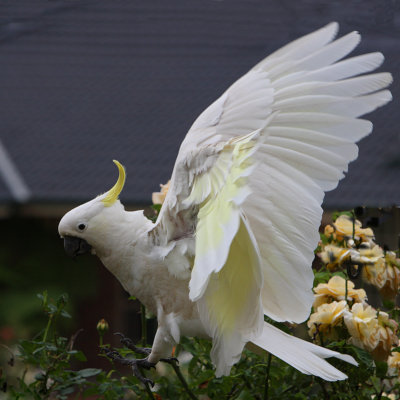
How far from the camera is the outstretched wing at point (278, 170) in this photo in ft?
3.53

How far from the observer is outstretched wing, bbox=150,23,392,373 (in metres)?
1.08

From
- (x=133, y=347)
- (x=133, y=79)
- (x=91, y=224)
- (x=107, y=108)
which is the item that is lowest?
(x=107, y=108)

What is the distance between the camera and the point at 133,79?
6500 millimetres

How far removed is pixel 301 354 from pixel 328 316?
0.14 m

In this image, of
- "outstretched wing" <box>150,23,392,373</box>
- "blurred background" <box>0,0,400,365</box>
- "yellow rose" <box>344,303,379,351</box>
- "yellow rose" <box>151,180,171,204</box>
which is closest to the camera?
"outstretched wing" <box>150,23,392,373</box>

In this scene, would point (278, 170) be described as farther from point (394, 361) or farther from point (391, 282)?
point (394, 361)

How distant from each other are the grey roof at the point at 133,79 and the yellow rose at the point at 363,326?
3.49 meters

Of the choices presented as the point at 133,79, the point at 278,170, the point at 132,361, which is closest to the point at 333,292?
the point at 278,170

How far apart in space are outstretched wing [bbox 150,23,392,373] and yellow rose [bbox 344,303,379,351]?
0.09 metres

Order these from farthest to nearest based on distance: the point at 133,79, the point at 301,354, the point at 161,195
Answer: the point at 133,79 < the point at 161,195 < the point at 301,354

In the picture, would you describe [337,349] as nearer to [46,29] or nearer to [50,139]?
[50,139]

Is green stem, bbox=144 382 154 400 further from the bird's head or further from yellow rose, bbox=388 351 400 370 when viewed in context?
yellow rose, bbox=388 351 400 370

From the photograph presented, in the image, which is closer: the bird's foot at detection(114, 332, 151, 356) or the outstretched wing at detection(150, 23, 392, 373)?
the outstretched wing at detection(150, 23, 392, 373)

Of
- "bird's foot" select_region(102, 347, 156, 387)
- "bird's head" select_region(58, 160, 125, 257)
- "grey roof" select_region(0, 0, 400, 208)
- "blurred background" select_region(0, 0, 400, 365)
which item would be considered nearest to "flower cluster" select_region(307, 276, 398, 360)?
"bird's foot" select_region(102, 347, 156, 387)
